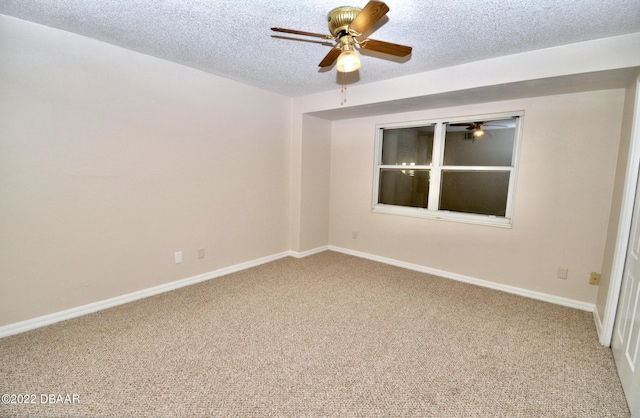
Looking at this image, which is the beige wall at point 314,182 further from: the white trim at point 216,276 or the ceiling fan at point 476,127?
the ceiling fan at point 476,127

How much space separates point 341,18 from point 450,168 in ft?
8.20

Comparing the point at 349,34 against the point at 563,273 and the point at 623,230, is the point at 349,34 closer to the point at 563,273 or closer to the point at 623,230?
the point at 623,230

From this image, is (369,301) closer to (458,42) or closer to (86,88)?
(458,42)

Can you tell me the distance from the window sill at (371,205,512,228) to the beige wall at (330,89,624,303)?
0.06 meters

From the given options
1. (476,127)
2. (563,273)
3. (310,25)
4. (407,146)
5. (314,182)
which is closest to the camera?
(310,25)

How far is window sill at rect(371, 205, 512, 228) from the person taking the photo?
334 centimetres

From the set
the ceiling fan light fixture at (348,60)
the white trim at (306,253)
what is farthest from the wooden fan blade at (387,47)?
the white trim at (306,253)

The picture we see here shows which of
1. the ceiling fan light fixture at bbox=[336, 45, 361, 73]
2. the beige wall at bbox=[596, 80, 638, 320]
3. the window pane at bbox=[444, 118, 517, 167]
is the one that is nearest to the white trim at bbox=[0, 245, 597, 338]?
the beige wall at bbox=[596, 80, 638, 320]

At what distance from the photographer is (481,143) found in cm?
347

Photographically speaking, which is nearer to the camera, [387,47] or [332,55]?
[387,47]

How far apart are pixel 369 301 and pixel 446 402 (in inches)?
52.1

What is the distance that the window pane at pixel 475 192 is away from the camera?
133 inches

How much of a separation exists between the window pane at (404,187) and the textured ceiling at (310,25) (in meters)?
1.56

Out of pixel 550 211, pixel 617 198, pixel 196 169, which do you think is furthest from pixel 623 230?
pixel 196 169
